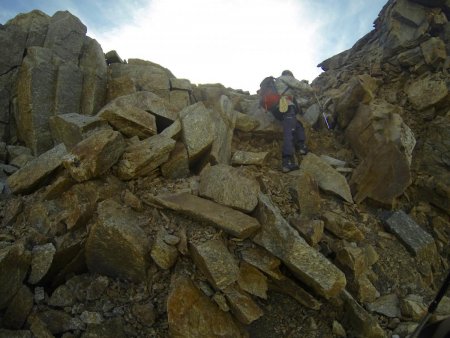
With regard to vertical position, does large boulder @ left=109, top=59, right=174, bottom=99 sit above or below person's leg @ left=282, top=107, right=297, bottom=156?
above

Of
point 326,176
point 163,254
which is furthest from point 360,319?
point 163,254

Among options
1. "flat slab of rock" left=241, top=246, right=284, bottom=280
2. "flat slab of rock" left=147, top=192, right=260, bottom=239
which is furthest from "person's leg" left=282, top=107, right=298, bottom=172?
"flat slab of rock" left=241, top=246, right=284, bottom=280

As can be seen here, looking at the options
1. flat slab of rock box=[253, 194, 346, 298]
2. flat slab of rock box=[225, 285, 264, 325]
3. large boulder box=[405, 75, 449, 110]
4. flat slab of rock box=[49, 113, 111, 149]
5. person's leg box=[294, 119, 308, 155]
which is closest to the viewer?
flat slab of rock box=[225, 285, 264, 325]

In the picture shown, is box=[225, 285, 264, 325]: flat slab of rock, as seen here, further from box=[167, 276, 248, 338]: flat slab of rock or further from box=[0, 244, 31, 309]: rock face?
box=[0, 244, 31, 309]: rock face

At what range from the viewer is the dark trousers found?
34.7ft

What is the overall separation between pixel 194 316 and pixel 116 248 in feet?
7.66

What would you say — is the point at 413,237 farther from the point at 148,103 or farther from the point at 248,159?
the point at 148,103

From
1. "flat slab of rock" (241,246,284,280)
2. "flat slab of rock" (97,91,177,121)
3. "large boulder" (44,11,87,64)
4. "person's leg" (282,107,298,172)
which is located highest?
"large boulder" (44,11,87,64)

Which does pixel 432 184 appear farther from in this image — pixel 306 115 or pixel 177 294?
pixel 177 294

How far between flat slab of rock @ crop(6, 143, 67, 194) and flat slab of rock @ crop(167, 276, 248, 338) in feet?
15.5

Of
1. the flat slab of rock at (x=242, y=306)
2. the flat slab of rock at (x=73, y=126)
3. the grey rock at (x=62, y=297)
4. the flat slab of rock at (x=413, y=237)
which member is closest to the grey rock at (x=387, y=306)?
the flat slab of rock at (x=413, y=237)

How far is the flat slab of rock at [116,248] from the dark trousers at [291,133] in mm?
5993

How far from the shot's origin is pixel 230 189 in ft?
25.5

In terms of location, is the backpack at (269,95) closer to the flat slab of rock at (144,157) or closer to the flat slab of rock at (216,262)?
the flat slab of rock at (144,157)
